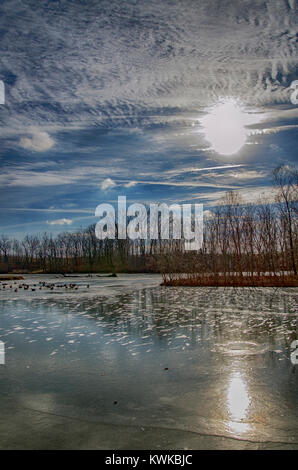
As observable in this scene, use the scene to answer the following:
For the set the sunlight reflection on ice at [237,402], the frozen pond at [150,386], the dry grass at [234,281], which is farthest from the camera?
the dry grass at [234,281]

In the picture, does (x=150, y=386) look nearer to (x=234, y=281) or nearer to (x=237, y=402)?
(x=237, y=402)

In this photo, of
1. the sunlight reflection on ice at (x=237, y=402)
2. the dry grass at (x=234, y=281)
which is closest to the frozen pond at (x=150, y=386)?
the sunlight reflection on ice at (x=237, y=402)

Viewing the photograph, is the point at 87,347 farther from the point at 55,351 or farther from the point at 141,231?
the point at 141,231

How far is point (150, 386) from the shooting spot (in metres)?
4.70

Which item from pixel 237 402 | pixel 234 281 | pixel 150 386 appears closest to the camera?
pixel 237 402

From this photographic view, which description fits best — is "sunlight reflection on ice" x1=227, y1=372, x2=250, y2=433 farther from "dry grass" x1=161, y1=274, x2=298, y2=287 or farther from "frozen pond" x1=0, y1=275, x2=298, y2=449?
"dry grass" x1=161, y1=274, x2=298, y2=287

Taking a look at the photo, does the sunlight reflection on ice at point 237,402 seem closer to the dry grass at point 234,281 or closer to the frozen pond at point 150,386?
the frozen pond at point 150,386

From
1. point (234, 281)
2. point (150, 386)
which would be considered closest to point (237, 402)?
point (150, 386)

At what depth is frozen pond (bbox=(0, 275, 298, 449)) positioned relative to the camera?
3354mm

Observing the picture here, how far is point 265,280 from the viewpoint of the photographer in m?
22.6

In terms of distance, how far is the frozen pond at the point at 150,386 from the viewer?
132 inches

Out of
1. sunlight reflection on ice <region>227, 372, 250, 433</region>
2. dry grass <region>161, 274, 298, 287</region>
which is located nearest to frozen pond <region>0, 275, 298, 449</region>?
sunlight reflection on ice <region>227, 372, 250, 433</region>

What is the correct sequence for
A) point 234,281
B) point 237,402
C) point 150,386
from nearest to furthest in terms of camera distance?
point 237,402, point 150,386, point 234,281

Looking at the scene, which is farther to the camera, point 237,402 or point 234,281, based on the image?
point 234,281
